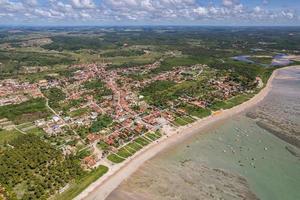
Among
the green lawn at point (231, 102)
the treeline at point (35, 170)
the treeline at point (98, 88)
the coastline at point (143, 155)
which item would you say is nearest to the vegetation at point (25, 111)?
the treeline at point (98, 88)

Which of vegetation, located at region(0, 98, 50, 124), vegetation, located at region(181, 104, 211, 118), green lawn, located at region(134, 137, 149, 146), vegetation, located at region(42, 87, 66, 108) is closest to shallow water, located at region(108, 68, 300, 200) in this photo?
green lawn, located at region(134, 137, 149, 146)

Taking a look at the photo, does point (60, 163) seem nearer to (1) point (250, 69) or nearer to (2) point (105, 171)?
(2) point (105, 171)

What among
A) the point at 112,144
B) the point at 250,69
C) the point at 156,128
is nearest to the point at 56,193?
the point at 112,144

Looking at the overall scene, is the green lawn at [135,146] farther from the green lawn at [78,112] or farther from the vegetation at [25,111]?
the vegetation at [25,111]

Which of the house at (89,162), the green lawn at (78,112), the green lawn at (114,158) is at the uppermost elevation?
the house at (89,162)

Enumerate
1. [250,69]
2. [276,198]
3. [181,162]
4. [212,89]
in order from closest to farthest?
[276,198] < [181,162] < [212,89] < [250,69]

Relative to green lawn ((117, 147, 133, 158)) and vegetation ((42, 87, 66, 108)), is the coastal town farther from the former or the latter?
vegetation ((42, 87, 66, 108))
